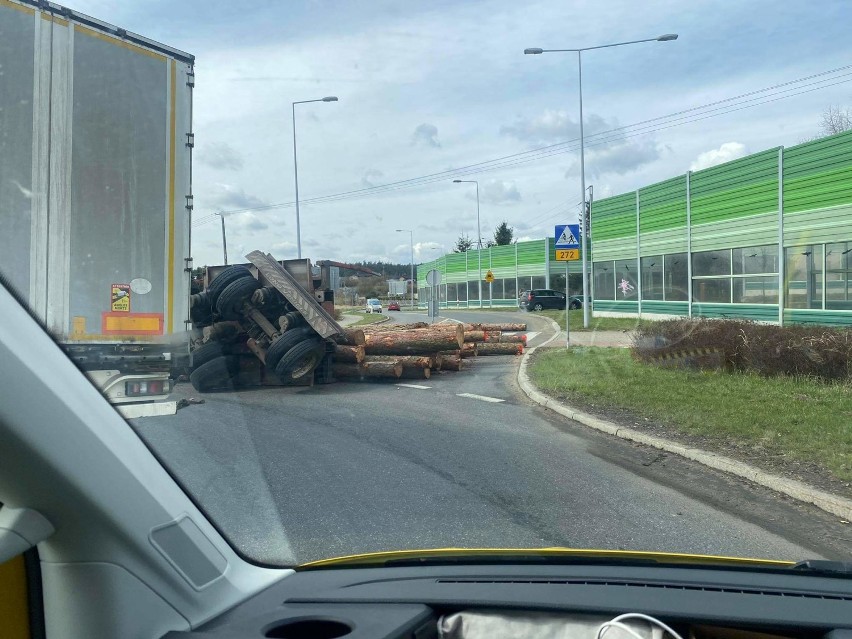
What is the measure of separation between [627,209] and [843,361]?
23687 millimetres

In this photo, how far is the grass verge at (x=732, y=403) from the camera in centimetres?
779

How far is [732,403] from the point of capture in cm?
1017

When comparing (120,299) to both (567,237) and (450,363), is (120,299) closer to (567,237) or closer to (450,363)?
(450,363)

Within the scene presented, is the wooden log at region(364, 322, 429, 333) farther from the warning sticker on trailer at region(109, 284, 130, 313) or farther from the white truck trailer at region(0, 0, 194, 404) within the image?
the warning sticker on trailer at region(109, 284, 130, 313)

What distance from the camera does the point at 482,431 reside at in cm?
930

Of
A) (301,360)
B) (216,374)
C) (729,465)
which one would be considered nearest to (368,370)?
(301,360)

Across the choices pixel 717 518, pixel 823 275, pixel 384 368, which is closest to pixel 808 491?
pixel 717 518

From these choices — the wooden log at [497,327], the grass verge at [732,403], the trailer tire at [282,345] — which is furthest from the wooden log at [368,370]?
the wooden log at [497,327]

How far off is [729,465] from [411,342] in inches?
380

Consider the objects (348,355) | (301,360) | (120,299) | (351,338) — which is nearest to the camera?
(120,299)

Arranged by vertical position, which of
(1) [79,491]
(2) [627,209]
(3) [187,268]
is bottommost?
(1) [79,491]

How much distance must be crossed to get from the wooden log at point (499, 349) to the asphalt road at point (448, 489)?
1025cm

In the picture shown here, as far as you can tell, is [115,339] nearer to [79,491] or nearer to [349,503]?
[349,503]

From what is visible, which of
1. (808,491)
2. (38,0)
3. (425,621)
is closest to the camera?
(425,621)
